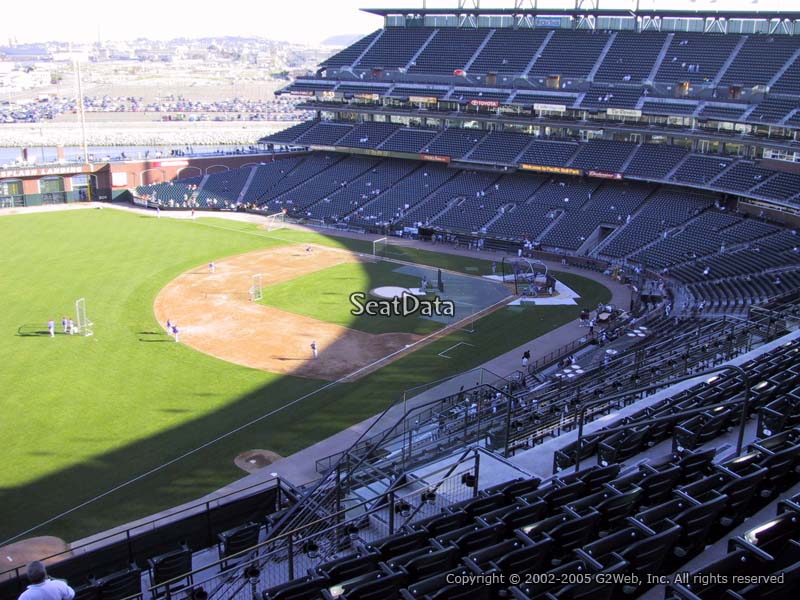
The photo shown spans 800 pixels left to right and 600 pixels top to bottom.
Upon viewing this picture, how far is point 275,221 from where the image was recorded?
73500 millimetres

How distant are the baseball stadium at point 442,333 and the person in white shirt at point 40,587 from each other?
1768 millimetres

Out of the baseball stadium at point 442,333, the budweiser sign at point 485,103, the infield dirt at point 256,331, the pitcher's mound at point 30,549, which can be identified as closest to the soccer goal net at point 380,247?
the baseball stadium at point 442,333

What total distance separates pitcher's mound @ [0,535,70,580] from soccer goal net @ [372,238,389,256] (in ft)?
137

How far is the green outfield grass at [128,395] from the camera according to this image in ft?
82.7

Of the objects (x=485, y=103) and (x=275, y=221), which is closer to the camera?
(x=275, y=221)

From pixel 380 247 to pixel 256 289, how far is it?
16.2m

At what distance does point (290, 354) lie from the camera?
38781 mm

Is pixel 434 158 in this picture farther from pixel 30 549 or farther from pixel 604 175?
pixel 30 549

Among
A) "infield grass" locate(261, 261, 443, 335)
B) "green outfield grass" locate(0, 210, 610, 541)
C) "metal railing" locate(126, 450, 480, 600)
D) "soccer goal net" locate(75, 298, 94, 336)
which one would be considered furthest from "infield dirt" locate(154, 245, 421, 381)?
"metal railing" locate(126, 450, 480, 600)

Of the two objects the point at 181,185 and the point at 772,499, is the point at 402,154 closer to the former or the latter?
the point at 181,185

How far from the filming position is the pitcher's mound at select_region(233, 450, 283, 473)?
2686cm

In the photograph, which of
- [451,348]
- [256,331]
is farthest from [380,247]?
[451,348]
